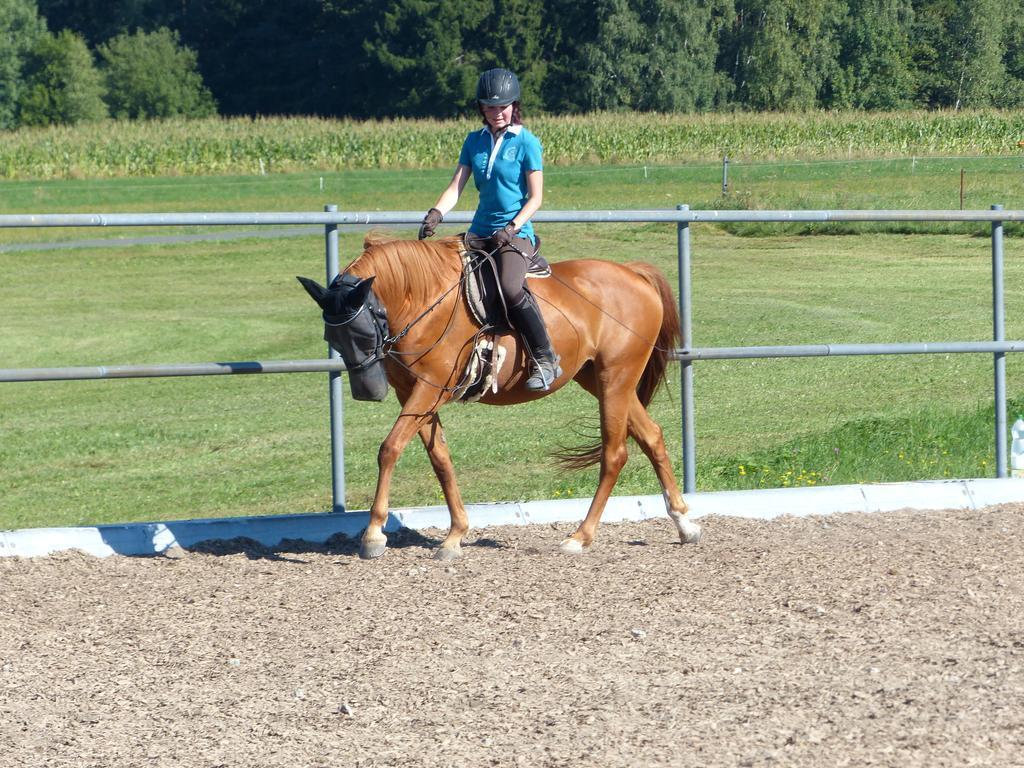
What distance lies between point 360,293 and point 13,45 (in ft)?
259

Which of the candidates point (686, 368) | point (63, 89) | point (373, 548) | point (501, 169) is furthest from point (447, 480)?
point (63, 89)

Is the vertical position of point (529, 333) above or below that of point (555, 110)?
below

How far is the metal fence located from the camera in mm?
6531

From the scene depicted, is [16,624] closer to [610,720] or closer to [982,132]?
[610,720]

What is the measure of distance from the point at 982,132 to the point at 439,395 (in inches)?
1708

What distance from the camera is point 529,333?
6.50m

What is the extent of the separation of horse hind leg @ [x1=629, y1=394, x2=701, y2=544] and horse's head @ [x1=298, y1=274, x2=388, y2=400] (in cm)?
144

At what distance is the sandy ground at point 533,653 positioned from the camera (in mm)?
4039

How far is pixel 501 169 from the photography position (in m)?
6.57

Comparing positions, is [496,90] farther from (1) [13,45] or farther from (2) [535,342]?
(1) [13,45]

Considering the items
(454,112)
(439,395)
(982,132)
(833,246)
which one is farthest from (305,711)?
(454,112)

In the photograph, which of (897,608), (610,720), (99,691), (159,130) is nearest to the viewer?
(610,720)

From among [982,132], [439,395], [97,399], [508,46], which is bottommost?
[97,399]

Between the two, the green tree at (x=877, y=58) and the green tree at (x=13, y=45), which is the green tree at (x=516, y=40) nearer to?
the green tree at (x=877, y=58)
